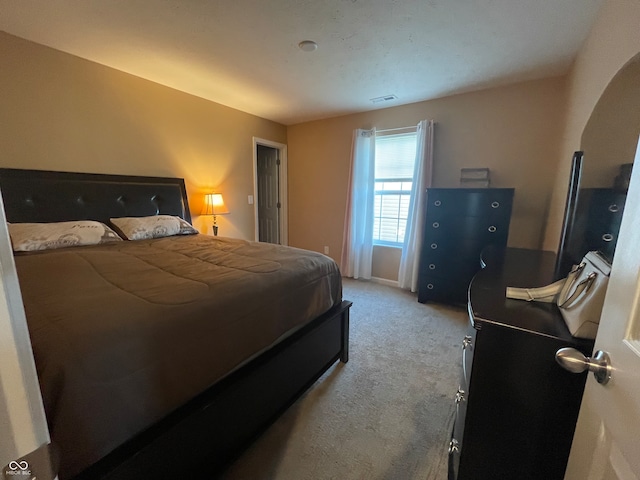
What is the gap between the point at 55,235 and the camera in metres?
1.96

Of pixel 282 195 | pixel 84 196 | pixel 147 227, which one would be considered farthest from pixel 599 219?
pixel 282 195

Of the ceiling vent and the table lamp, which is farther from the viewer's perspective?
the table lamp

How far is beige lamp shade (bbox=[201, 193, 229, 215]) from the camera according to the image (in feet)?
10.8

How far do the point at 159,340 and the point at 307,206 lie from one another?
363 centimetres

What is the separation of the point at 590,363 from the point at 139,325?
1242mm

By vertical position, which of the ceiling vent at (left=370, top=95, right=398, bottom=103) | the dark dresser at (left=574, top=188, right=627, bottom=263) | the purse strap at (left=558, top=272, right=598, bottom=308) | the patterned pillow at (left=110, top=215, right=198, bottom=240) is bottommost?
the patterned pillow at (left=110, top=215, right=198, bottom=240)

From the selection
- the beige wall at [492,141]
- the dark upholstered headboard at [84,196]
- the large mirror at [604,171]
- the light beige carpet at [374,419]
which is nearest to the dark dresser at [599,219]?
the large mirror at [604,171]

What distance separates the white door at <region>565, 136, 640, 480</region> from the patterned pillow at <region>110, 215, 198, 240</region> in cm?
287

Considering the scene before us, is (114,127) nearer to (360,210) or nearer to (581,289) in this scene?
(360,210)

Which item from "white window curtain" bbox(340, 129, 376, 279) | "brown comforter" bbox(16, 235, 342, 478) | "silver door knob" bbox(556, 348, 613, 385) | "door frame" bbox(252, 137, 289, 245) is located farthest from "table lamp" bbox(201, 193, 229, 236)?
"silver door knob" bbox(556, 348, 613, 385)

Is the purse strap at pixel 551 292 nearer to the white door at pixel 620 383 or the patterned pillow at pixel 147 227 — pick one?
the white door at pixel 620 383

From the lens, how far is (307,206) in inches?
175

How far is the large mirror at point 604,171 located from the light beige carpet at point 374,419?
1.07 m

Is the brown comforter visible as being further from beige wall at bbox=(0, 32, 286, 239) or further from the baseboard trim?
the baseboard trim
